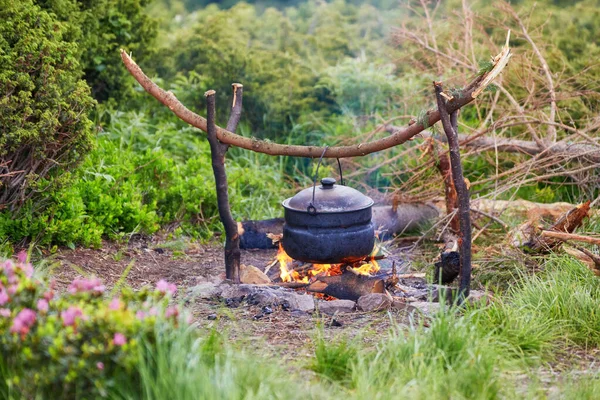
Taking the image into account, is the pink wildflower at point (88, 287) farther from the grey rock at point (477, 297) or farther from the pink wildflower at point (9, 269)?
the grey rock at point (477, 297)

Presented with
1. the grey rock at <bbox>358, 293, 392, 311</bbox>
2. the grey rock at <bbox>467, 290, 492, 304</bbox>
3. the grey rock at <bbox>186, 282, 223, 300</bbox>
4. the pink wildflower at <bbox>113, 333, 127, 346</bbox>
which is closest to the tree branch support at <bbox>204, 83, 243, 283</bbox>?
the grey rock at <bbox>186, 282, 223, 300</bbox>

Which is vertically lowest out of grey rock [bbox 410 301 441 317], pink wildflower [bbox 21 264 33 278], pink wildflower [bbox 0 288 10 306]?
grey rock [bbox 410 301 441 317]

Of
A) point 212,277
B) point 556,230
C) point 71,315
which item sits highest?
point 71,315

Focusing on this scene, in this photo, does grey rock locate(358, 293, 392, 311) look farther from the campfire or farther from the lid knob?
the lid knob

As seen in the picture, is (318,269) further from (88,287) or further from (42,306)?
(42,306)

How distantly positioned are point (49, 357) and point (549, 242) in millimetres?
4000

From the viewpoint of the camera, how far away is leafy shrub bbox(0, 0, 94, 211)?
5.41 metres

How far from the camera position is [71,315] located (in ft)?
10.0

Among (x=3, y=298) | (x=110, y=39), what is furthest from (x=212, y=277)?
(x=110, y=39)

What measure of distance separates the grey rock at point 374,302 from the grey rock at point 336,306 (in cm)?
7

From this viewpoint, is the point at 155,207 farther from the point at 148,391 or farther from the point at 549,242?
the point at 148,391

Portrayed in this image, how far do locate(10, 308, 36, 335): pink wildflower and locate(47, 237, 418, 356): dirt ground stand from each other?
0.95 m

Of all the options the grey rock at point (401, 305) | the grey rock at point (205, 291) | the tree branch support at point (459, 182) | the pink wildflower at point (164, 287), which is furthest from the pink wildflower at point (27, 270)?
the tree branch support at point (459, 182)

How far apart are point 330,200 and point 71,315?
8.37 feet
